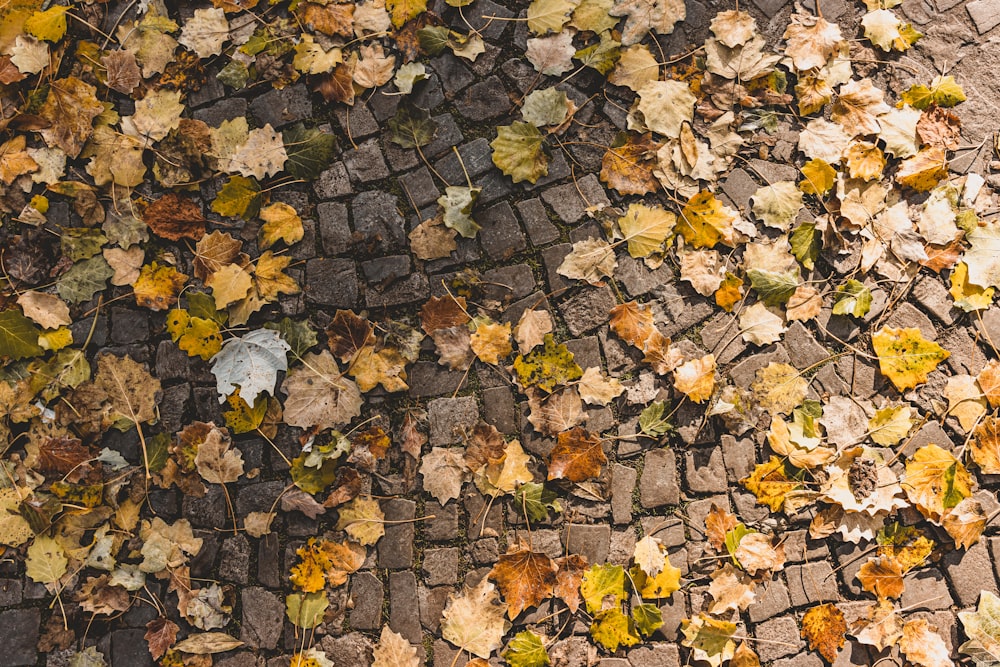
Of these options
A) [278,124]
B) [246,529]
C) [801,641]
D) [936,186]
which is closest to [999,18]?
[936,186]

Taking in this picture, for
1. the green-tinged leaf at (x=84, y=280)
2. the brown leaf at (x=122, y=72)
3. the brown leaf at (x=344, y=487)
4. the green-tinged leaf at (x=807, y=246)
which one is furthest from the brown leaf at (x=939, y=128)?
the green-tinged leaf at (x=84, y=280)

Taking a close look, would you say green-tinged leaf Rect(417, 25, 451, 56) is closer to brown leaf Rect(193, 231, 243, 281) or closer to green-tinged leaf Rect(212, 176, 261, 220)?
green-tinged leaf Rect(212, 176, 261, 220)

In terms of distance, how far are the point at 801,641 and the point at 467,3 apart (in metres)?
2.91

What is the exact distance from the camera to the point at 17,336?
2.47m

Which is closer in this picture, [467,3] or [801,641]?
[801,641]

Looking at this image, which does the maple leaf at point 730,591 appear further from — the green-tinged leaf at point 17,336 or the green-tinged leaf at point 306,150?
the green-tinged leaf at point 17,336

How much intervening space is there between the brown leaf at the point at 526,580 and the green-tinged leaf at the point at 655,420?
64 centimetres

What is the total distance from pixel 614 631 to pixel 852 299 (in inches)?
64.1

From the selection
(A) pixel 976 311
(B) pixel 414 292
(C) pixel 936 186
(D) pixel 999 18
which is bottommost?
(A) pixel 976 311

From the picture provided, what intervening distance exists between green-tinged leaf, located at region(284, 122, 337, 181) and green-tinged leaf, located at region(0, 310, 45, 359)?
1.22 meters

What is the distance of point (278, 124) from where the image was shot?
2.59 meters

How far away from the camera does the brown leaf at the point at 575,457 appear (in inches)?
96.3

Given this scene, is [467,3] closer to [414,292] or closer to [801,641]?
[414,292]

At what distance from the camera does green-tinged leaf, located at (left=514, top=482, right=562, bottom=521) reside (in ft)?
8.01
